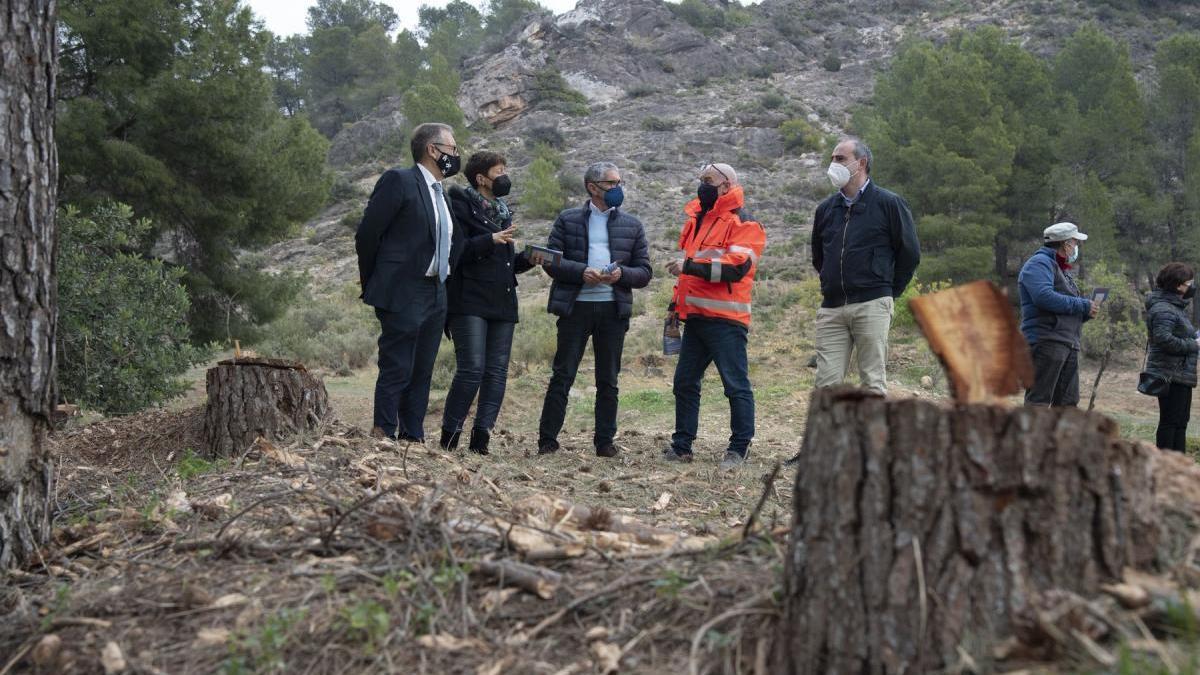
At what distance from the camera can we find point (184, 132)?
1115 cm

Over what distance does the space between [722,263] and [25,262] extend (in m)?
3.75

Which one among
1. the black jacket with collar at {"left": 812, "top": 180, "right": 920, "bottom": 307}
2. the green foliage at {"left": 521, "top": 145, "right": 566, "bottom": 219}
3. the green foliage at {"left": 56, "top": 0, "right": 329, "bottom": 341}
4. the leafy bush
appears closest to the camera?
the black jacket with collar at {"left": 812, "top": 180, "right": 920, "bottom": 307}

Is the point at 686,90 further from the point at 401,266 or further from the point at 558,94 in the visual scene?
the point at 401,266

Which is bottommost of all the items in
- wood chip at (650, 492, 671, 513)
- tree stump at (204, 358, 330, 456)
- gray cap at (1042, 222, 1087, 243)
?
wood chip at (650, 492, 671, 513)

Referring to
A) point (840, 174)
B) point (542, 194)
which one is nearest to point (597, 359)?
point (840, 174)

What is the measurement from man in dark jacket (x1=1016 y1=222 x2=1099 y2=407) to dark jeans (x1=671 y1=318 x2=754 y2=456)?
1.85 meters

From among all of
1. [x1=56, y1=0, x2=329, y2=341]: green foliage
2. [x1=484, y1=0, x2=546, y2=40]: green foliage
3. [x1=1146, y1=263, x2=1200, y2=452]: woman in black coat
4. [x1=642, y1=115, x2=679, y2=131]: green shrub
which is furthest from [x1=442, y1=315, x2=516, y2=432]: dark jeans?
[x1=484, y1=0, x2=546, y2=40]: green foliage

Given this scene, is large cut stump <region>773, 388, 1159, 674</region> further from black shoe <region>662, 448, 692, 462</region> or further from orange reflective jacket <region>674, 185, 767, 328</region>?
black shoe <region>662, 448, 692, 462</region>

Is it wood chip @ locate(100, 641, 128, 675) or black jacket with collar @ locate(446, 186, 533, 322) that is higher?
black jacket with collar @ locate(446, 186, 533, 322)

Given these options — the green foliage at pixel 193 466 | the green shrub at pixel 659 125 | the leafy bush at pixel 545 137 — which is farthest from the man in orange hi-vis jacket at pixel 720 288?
the green shrub at pixel 659 125

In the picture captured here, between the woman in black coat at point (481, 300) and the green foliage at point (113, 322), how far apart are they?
360 cm

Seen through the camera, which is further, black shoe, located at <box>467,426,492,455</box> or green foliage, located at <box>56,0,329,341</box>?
green foliage, located at <box>56,0,329,341</box>

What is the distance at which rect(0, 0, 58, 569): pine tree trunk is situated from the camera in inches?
110

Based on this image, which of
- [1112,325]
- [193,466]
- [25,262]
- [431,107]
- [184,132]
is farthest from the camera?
[431,107]
